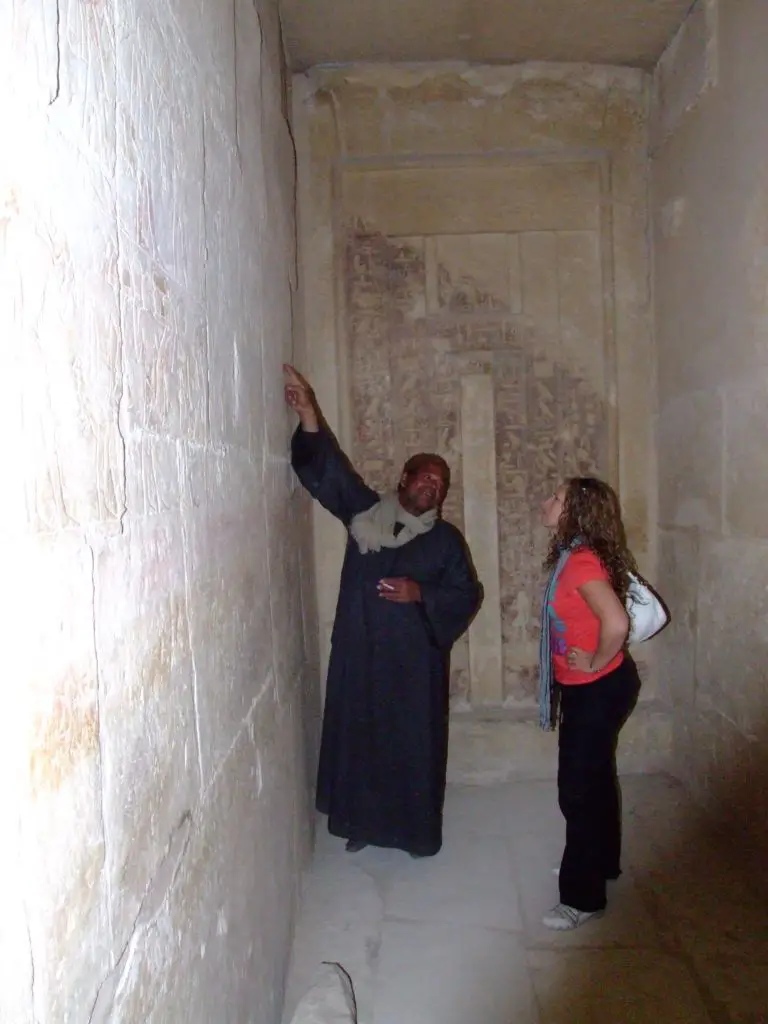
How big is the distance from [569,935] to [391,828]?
0.83 meters

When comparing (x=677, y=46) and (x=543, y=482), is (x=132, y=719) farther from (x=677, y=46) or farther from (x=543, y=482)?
(x=677, y=46)

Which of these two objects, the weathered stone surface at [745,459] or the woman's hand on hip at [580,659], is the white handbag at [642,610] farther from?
the weathered stone surface at [745,459]

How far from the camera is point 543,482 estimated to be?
4.09 metres

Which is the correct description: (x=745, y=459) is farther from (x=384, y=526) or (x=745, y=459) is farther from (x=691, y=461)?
(x=384, y=526)

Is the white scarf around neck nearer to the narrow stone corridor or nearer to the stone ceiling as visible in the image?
the narrow stone corridor

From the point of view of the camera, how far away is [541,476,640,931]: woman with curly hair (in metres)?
2.71

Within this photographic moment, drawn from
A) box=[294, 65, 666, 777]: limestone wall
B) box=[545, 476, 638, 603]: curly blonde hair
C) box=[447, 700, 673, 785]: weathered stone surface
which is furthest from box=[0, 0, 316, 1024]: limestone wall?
box=[447, 700, 673, 785]: weathered stone surface

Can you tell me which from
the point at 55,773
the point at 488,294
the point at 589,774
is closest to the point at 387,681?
the point at 589,774

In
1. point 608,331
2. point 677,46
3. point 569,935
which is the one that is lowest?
point 569,935

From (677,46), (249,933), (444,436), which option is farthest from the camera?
(444,436)

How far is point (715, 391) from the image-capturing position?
132 inches

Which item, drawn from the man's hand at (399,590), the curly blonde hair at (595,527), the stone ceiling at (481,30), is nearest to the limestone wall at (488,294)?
the stone ceiling at (481,30)

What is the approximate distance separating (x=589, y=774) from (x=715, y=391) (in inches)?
66.6

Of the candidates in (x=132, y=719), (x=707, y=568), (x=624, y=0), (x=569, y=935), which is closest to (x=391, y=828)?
(x=569, y=935)
